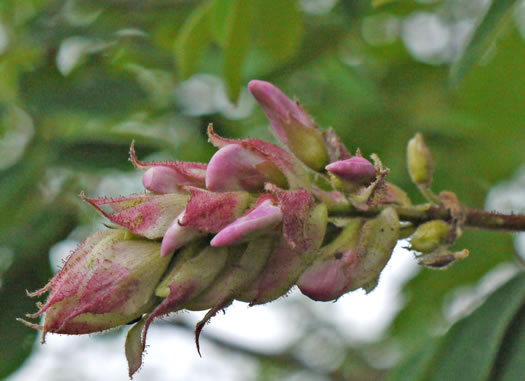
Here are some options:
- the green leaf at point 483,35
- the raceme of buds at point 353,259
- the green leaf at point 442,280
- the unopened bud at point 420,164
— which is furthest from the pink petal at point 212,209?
the green leaf at point 442,280

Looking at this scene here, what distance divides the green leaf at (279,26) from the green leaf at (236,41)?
0.29 ft

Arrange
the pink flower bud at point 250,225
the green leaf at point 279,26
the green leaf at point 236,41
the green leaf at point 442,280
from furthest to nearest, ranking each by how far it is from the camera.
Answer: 1. the green leaf at point 442,280
2. the green leaf at point 279,26
3. the green leaf at point 236,41
4. the pink flower bud at point 250,225

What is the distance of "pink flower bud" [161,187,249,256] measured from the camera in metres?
1.20

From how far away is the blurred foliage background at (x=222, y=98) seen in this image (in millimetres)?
2404

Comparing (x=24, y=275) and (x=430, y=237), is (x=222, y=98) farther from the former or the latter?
(x=430, y=237)

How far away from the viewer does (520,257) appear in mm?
3166

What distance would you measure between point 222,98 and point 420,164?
1.72m

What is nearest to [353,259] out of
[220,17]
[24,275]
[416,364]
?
[416,364]

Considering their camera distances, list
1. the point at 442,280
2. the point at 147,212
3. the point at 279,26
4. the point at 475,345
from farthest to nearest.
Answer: the point at 442,280 → the point at 279,26 → the point at 475,345 → the point at 147,212

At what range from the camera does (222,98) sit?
3266 mm

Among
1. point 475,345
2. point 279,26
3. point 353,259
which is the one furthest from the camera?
point 279,26

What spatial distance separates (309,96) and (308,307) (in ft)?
Answer: 8.68

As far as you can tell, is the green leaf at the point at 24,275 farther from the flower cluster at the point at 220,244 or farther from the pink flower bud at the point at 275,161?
the pink flower bud at the point at 275,161

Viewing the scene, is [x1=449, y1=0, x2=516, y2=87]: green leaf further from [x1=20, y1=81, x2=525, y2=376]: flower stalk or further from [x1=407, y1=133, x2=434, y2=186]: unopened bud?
[x1=20, y1=81, x2=525, y2=376]: flower stalk
